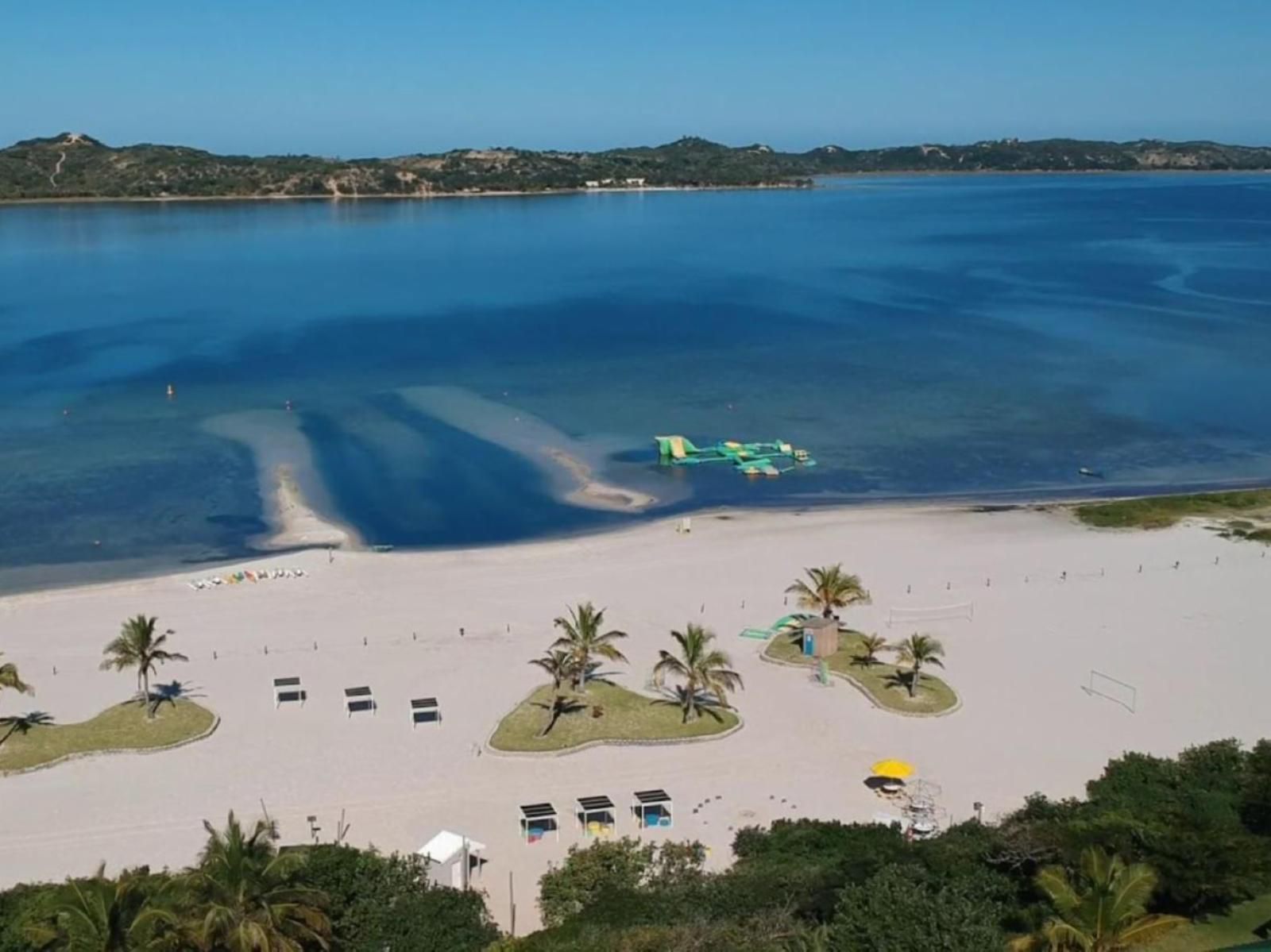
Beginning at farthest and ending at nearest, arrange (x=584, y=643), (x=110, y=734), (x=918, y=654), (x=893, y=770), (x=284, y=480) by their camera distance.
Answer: (x=284, y=480)
(x=918, y=654)
(x=584, y=643)
(x=110, y=734)
(x=893, y=770)

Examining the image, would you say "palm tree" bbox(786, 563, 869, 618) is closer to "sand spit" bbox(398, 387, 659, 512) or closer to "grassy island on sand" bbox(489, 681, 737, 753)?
"grassy island on sand" bbox(489, 681, 737, 753)

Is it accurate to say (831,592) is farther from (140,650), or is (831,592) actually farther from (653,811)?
(140,650)

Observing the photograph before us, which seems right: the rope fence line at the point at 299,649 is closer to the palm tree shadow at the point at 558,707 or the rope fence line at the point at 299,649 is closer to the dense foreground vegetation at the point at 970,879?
the palm tree shadow at the point at 558,707

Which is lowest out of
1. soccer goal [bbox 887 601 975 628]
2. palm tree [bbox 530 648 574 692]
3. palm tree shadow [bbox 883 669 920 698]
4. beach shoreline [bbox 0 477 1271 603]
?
beach shoreline [bbox 0 477 1271 603]

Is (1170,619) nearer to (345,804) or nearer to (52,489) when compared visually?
(345,804)

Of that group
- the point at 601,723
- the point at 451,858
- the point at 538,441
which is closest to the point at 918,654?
the point at 601,723

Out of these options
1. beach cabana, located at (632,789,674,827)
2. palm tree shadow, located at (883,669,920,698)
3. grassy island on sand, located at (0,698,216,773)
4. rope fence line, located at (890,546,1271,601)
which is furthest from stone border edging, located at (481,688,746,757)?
rope fence line, located at (890,546,1271,601)
